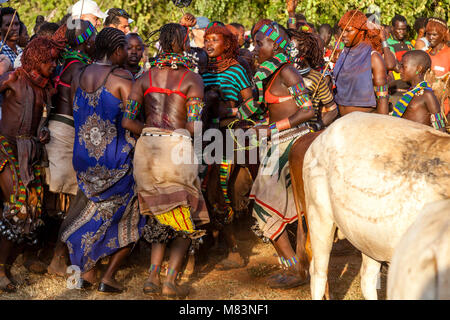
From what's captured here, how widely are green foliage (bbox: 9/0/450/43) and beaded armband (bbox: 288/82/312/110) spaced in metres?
6.55

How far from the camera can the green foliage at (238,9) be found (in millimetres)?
A: 12250

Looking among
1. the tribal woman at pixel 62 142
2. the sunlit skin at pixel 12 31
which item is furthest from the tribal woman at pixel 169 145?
the sunlit skin at pixel 12 31

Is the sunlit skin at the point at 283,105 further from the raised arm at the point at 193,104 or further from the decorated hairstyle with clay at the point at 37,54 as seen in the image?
the decorated hairstyle with clay at the point at 37,54

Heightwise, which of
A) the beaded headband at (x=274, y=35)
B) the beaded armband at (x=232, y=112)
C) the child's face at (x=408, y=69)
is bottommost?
the beaded armband at (x=232, y=112)

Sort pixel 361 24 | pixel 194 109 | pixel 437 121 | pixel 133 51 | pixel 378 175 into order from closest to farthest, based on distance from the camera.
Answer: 1. pixel 378 175
2. pixel 194 109
3. pixel 437 121
4. pixel 361 24
5. pixel 133 51

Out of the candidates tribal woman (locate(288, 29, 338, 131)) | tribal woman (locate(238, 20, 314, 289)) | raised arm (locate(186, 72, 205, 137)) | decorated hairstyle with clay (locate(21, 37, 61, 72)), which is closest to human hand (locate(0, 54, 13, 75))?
decorated hairstyle with clay (locate(21, 37, 61, 72))

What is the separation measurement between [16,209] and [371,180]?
10.8 feet

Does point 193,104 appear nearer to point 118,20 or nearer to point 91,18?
point 118,20

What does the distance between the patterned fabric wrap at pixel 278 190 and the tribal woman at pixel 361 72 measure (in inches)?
48.8

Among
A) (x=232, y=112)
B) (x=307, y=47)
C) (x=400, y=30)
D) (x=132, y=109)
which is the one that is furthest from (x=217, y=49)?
(x=400, y=30)

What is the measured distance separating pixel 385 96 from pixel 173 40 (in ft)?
8.59

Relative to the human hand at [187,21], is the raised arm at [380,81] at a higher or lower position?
lower

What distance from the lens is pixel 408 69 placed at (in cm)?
661
